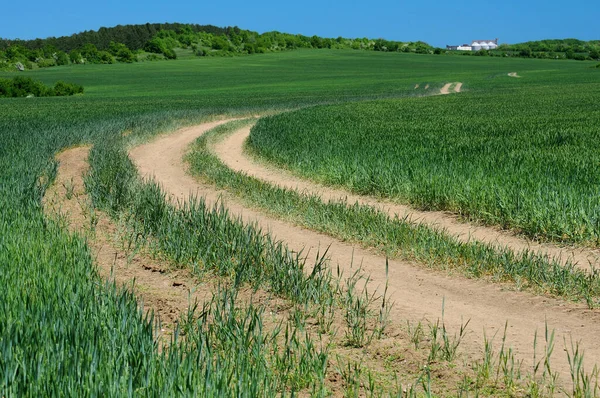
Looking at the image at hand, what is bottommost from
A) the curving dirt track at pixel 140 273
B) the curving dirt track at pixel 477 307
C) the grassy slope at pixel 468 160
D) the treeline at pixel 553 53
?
the curving dirt track at pixel 140 273

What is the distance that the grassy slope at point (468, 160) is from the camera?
11.2 metres

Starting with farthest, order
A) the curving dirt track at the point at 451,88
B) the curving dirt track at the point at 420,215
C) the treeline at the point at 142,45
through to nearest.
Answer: the treeline at the point at 142,45
the curving dirt track at the point at 451,88
the curving dirt track at the point at 420,215

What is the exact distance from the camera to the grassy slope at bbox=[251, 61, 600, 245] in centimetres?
1120

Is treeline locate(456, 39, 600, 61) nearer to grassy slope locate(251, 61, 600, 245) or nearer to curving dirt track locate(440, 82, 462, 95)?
curving dirt track locate(440, 82, 462, 95)

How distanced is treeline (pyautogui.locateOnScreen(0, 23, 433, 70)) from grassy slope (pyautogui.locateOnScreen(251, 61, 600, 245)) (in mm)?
117680

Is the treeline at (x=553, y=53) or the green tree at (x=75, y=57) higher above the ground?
the treeline at (x=553, y=53)

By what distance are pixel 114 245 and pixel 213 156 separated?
11058 millimetres

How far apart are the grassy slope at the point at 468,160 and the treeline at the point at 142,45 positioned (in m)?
118

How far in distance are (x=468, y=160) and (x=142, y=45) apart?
Answer: 6360 inches

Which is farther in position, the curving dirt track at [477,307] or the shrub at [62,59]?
the shrub at [62,59]

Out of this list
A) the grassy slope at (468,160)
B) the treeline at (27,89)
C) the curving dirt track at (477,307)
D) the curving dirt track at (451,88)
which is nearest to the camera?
the curving dirt track at (477,307)

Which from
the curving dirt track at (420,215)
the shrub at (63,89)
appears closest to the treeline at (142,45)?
the shrub at (63,89)

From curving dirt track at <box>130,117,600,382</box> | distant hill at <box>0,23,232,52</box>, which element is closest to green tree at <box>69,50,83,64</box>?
distant hill at <box>0,23,232,52</box>

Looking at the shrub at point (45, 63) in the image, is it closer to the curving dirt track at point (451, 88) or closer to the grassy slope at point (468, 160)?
the curving dirt track at point (451, 88)
